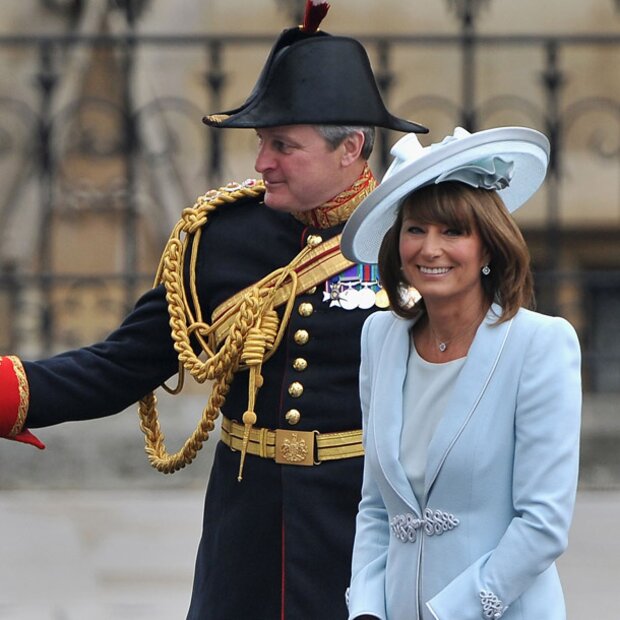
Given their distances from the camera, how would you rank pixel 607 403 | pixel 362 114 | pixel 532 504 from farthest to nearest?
1. pixel 607 403
2. pixel 362 114
3. pixel 532 504

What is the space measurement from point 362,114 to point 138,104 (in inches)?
201

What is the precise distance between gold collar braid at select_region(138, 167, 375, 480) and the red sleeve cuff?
33 centimetres

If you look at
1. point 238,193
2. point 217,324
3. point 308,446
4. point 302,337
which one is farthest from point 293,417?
point 238,193

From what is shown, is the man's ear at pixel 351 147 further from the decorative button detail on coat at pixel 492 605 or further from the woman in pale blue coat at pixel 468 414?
the decorative button detail on coat at pixel 492 605

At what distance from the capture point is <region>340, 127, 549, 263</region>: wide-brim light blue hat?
325 centimetres

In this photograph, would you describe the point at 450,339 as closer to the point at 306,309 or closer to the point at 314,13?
the point at 306,309

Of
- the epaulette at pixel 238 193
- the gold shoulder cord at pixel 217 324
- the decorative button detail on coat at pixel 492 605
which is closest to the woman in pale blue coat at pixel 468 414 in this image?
the decorative button detail on coat at pixel 492 605

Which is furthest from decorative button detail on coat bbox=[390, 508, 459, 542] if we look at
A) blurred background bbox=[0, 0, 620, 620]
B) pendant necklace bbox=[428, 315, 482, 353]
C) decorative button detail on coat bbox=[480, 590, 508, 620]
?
blurred background bbox=[0, 0, 620, 620]

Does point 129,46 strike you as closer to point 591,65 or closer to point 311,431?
point 591,65

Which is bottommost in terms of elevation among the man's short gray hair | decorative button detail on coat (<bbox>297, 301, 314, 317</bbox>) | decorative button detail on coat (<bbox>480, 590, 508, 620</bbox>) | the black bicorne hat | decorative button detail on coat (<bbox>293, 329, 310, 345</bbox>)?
decorative button detail on coat (<bbox>480, 590, 508, 620</bbox>)

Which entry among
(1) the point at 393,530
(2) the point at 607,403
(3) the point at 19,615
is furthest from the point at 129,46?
(1) the point at 393,530

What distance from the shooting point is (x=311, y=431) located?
418 cm

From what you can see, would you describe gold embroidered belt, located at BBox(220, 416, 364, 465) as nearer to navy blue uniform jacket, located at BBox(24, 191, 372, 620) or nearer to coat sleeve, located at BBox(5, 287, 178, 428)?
navy blue uniform jacket, located at BBox(24, 191, 372, 620)

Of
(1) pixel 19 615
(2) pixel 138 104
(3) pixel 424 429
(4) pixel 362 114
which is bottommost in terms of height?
(1) pixel 19 615
